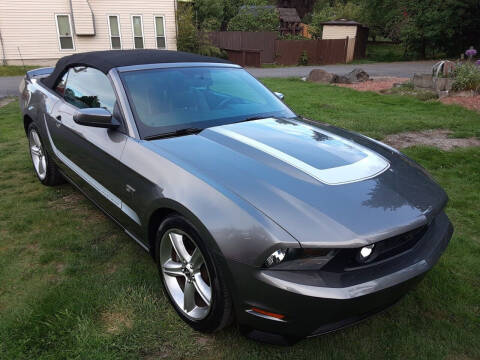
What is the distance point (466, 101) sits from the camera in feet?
29.1

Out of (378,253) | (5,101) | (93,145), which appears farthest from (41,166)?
(5,101)

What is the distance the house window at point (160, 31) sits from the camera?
883 inches

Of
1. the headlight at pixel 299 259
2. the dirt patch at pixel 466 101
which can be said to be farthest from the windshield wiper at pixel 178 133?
the dirt patch at pixel 466 101

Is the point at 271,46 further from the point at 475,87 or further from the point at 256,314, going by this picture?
the point at 256,314

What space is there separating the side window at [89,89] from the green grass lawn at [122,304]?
3.67 feet

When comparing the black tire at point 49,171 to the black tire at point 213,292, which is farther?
the black tire at point 49,171

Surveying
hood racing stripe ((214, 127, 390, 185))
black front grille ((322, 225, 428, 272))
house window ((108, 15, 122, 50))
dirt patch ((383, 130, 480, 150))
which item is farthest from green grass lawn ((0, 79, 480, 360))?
house window ((108, 15, 122, 50))

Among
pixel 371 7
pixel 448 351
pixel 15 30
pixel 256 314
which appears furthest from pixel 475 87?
pixel 371 7

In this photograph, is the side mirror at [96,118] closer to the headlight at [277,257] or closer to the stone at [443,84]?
the headlight at [277,257]

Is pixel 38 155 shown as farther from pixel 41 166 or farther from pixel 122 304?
pixel 122 304

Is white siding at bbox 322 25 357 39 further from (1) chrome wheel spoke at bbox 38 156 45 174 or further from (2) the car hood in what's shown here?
(2) the car hood

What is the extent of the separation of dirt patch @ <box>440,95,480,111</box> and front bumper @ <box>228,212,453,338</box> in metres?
8.02

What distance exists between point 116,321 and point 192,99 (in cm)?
172

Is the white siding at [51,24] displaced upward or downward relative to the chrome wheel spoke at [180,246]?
upward
